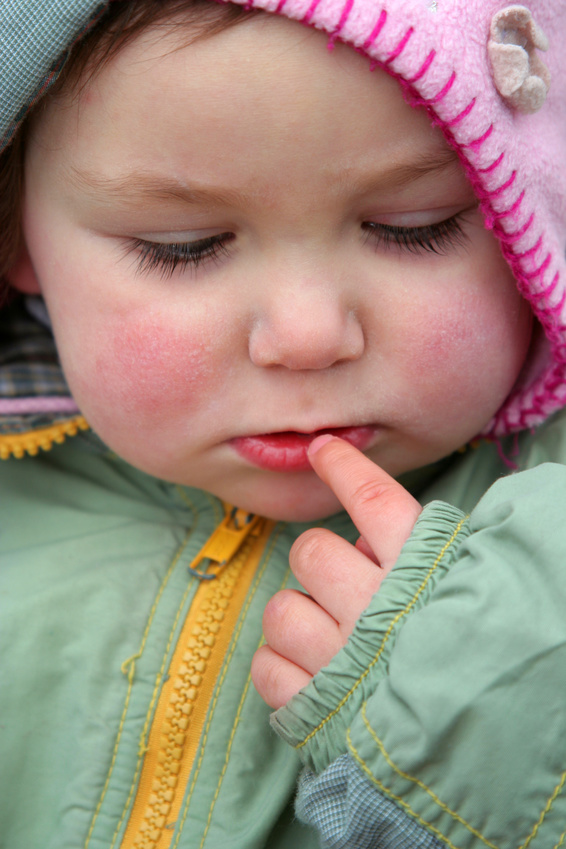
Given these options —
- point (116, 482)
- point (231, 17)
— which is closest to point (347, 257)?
point (231, 17)

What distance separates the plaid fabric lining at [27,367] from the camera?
4.33 ft

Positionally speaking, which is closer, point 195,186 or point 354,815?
point 354,815

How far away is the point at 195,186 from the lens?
0.89m

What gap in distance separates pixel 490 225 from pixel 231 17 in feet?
1.29

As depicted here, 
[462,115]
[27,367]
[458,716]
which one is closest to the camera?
[458,716]

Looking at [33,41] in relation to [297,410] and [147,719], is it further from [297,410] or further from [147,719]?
[147,719]

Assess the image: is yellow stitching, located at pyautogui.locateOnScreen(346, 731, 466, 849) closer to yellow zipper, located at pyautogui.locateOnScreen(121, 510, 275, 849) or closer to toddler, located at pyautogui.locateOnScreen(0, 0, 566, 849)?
toddler, located at pyautogui.locateOnScreen(0, 0, 566, 849)

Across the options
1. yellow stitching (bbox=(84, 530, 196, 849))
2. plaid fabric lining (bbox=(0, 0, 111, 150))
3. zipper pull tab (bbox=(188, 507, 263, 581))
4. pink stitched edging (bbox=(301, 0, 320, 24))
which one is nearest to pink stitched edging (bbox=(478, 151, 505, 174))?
pink stitched edging (bbox=(301, 0, 320, 24))

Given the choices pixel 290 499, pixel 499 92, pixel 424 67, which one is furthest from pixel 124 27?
pixel 290 499

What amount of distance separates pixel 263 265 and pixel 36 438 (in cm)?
59

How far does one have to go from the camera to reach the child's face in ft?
2.81

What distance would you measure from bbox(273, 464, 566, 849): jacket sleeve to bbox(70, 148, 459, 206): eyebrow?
44 centimetres

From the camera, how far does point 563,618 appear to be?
78cm

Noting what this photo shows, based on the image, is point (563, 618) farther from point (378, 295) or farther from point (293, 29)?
point (293, 29)
